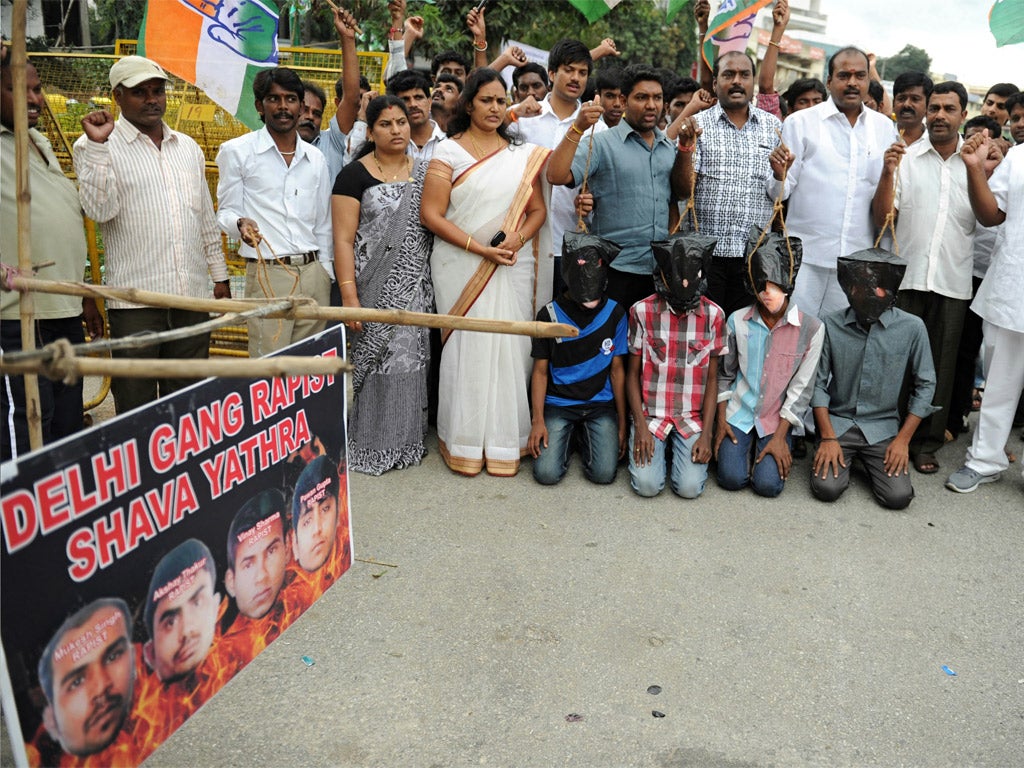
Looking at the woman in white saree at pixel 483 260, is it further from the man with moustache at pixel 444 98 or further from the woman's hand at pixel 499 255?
the man with moustache at pixel 444 98

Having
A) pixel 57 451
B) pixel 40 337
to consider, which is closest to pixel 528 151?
pixel 40 337

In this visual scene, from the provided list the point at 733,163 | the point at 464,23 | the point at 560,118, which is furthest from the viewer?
the point at 464,23

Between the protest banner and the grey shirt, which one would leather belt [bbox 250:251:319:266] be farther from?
the grey shirt

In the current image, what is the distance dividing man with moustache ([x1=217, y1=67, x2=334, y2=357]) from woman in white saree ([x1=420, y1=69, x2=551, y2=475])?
598 millimetres

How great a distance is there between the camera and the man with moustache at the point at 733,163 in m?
4.90

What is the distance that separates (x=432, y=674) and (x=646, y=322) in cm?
226

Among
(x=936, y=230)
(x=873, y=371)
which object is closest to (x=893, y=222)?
(x=936, y=230)

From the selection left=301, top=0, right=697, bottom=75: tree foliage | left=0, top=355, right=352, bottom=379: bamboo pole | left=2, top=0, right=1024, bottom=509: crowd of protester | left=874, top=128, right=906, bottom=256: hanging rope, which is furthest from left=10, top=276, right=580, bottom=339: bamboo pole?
left=301, top=0, right=697, bottom=75: tree foliage

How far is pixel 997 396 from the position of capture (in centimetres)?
473

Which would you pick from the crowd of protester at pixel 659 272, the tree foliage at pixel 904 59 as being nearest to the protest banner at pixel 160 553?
the crowd of protester at pixel 659 272

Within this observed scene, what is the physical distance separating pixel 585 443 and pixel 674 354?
2.13 ft

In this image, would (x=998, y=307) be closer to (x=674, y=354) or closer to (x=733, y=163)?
(x=733, y=163)

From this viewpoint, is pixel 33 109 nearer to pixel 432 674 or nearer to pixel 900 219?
pixel 432 674

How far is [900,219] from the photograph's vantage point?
4.97m
